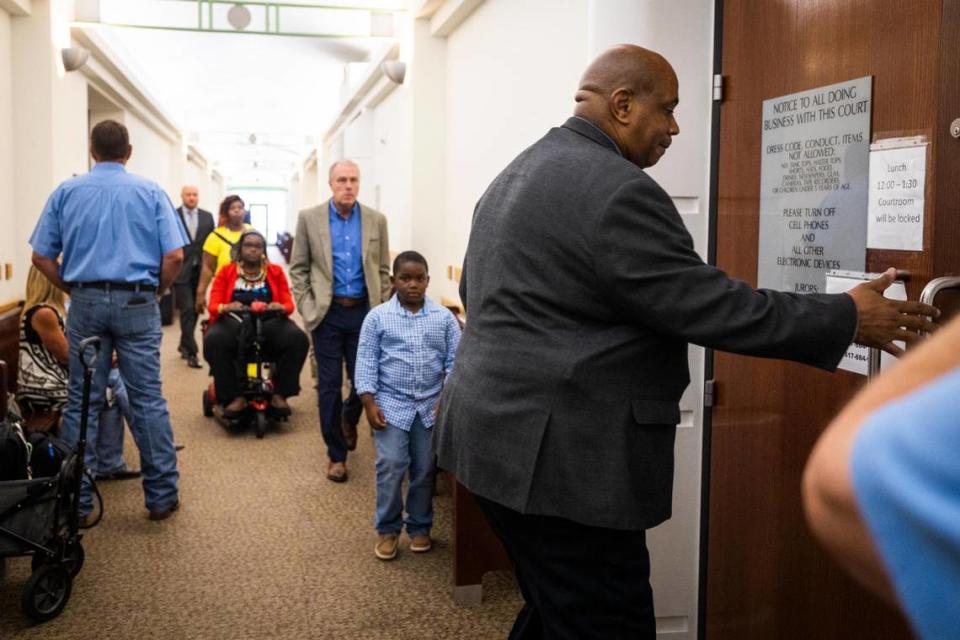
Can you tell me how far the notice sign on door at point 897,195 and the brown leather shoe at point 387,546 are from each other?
8.15ft

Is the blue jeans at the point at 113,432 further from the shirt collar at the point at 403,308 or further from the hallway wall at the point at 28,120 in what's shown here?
the hallway wall at the point at 28,120

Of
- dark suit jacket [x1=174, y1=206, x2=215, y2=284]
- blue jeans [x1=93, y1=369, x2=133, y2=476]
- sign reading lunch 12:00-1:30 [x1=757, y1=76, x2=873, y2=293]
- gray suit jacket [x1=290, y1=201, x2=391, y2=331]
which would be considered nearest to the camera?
sign reading lunch 12:00-1:30 [x1=757, y1=76, x2=873, y2=293]

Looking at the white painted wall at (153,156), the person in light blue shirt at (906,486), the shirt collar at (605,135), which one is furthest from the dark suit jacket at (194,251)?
the person in light blue shirt at (906,486)

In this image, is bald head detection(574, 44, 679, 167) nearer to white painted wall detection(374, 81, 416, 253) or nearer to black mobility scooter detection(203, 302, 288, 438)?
black mobility scooter detection(203, 302, 288, 438)

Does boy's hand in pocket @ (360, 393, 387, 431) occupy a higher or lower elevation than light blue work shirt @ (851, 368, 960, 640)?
lower

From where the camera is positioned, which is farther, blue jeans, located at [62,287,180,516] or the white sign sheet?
blue jeans, located at [62,287,180,516]

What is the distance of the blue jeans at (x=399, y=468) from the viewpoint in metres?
3.92

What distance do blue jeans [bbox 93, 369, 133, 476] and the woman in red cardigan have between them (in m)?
1.15

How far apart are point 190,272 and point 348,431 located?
4995 millimetres

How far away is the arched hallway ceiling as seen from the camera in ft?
38.9

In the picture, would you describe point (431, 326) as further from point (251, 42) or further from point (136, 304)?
point (251, 42)

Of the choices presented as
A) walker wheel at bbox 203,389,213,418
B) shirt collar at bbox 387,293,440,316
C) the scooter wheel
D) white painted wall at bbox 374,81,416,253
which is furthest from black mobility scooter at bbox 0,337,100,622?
white painted wall at bbox 374,81,416,253

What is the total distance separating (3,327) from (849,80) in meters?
3.75

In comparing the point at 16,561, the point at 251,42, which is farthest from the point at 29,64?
the point at 251,42
